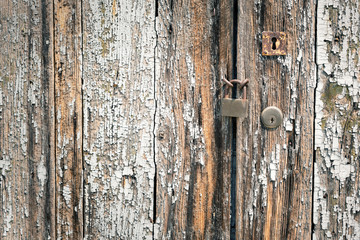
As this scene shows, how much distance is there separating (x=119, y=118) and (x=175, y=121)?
184 mm

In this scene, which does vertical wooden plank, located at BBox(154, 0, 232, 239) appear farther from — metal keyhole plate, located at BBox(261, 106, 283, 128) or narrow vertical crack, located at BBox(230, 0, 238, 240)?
metal keyhole plate, located at BBox(261, 106, 283, 128)

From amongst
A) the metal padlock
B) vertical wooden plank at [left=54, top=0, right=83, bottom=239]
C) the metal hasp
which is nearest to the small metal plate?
the metal padlock

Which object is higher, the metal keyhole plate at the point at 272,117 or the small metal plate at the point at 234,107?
the small metal plate at the point at 234,107

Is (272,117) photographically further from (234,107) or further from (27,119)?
(27,119)

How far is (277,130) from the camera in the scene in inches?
38.5

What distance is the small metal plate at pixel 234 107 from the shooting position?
3.02 ft

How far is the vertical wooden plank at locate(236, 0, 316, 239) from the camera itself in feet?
3.14

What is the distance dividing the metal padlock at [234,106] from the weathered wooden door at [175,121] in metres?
0.04

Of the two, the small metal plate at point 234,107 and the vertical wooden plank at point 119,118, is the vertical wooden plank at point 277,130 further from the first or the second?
the vertical wooden plank at point 119,118

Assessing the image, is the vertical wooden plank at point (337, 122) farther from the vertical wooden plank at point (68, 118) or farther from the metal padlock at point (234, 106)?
the vertical wooden plank at point (68, 118)

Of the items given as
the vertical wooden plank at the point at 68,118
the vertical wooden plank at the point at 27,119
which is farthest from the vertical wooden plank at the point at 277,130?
the vertical wooden plank at the point at 27,119

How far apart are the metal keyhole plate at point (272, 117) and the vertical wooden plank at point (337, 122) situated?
12 cm

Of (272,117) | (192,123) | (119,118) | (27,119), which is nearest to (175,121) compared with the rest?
(192,123)

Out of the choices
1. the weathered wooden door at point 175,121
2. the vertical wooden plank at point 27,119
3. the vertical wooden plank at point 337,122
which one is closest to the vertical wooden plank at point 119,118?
the weathered wooden door at point 175,121
